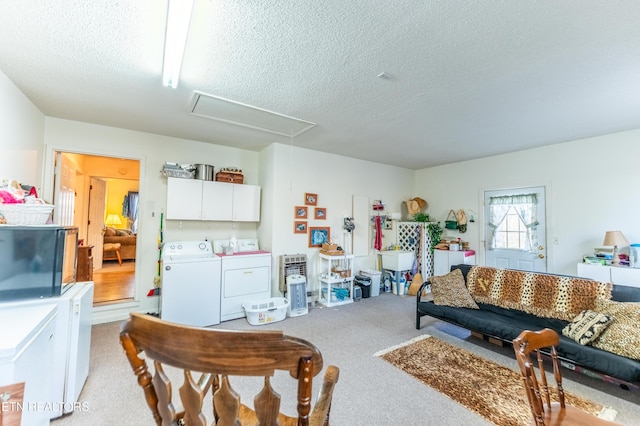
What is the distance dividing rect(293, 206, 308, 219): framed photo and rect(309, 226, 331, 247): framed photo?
0.28 m

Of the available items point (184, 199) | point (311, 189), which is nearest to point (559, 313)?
point (311, 189)

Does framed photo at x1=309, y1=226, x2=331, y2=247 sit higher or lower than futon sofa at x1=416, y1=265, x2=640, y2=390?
higher

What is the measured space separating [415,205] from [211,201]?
4328 mm

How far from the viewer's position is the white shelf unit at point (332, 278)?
446cm

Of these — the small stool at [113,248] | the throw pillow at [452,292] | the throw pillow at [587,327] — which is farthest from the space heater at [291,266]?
the small stool at [113,248]

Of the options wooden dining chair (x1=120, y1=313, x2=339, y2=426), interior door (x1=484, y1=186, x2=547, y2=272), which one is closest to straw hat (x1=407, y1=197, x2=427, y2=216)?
interior door (x1=484, y1=186, x2=547, y2=272)

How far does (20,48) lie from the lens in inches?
78.2

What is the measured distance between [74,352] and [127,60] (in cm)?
228

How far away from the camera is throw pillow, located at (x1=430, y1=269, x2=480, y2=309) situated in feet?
10.7

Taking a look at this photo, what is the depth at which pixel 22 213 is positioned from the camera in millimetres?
1889

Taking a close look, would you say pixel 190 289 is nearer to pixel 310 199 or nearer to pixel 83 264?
pixel 83 264

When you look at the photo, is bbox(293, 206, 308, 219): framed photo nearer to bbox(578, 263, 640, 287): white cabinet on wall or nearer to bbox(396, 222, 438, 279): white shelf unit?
bbox(396, 222, 438, 279): white shelf unit

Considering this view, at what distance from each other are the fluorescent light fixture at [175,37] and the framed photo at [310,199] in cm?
268

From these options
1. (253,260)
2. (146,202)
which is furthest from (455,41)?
(146,202)
